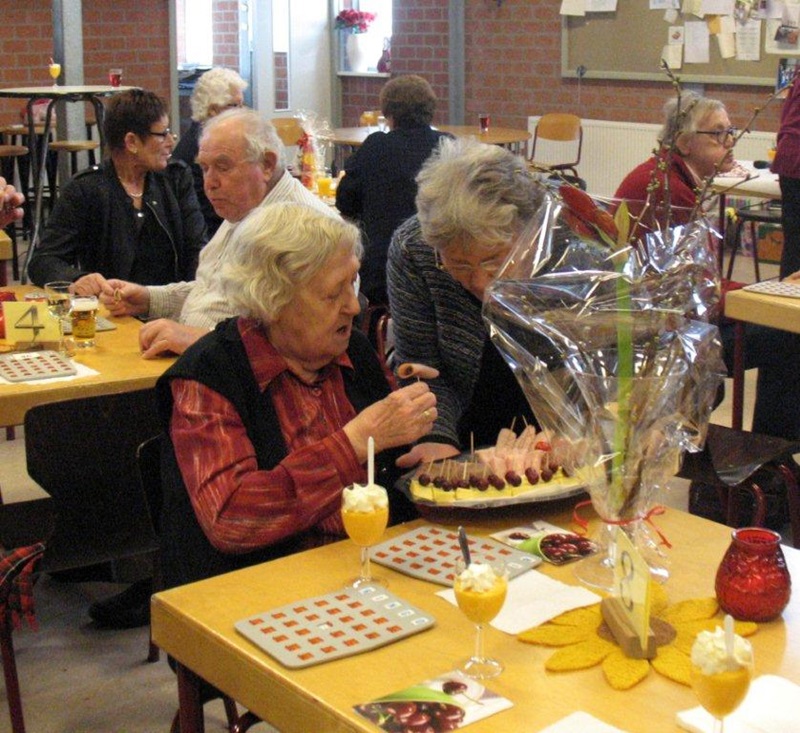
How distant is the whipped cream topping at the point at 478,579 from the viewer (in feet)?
4.78

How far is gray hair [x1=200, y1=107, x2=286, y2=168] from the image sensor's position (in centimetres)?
329

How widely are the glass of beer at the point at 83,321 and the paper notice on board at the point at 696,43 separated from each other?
→ 593cm

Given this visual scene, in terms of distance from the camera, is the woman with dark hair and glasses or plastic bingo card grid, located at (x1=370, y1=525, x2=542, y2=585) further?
the woman with dark hair and glasses

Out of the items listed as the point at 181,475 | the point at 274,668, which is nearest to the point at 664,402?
the point at 274,668

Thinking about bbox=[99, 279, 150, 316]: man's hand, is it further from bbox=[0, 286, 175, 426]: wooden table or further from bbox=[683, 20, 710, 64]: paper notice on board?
A: bbox=[683, 20, 710, 64]: paper notice on board

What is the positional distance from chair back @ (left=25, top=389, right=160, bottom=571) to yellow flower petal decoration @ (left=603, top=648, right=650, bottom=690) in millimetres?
1351

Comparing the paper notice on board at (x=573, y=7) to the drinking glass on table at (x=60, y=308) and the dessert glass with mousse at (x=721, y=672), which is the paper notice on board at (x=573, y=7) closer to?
the drinking glass on table at (x=60, y=308)

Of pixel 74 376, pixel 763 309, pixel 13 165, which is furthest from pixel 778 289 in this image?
pixel 13 165

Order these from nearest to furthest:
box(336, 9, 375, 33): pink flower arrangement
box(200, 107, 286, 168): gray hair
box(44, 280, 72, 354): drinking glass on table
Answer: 1. box(44, 280, 72, 354): drinking glass on table
2. box(200, 107, 286, 168): gray hair
3. box(336, 9, 375, 33): pink flower arrangement

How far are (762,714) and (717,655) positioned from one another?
20cm

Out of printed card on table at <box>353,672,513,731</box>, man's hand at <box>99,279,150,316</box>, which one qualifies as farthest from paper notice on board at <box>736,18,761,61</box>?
printed card on table at <box>353,672,513,731</box>

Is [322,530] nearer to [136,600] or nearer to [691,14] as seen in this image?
[136,600]

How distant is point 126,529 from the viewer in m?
2.73

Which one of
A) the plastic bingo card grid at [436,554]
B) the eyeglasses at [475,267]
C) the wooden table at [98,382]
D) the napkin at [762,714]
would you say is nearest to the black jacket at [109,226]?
the wooden table at [98,382]
